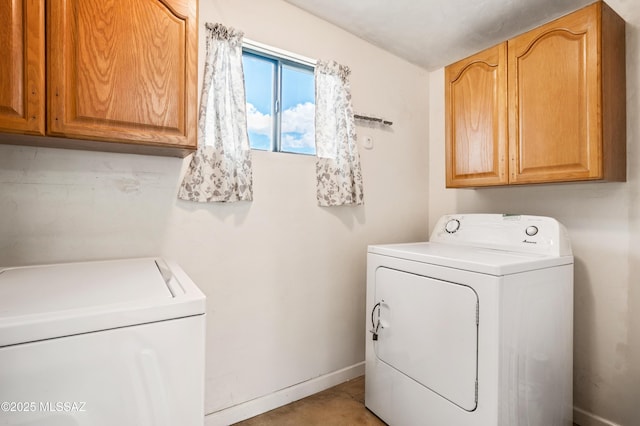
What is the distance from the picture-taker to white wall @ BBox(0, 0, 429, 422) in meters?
1.41

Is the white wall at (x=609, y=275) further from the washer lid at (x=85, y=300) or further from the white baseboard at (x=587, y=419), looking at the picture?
the washer lid at (x=85, y=300)

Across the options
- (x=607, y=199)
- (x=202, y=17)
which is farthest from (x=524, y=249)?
(x=202, y=17)

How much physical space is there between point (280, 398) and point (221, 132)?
1663 millimetres

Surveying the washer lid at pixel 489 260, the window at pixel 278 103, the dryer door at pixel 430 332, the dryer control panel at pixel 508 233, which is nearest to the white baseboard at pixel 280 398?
the dryer door at pixel 430 332

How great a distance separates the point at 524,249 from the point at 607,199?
583 mm

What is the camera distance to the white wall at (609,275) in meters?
1.71

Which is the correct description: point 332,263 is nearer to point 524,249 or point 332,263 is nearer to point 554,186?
point 524,249

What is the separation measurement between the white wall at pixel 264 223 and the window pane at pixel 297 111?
0.13 metres

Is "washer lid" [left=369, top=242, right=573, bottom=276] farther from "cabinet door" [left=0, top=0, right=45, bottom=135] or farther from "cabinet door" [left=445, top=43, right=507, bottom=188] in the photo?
"cabinet door" [left=0, top=0, right=45, bottom=135]

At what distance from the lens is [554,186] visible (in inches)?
79.4

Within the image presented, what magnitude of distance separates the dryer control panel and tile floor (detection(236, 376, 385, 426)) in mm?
1216

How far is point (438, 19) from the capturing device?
6.89 ft

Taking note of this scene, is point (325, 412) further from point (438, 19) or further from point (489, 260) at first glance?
point (438, 19)

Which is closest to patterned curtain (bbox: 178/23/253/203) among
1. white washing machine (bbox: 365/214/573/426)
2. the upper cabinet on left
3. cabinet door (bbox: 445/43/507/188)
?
the upper cabinet on left
